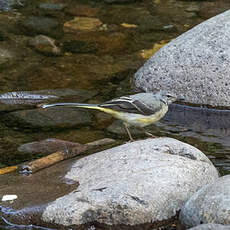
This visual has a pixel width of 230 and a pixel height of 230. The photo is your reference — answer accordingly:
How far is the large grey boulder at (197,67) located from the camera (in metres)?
9.23

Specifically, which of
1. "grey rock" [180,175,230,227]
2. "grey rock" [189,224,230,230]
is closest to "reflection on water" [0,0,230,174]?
"grey rock" [180,175,230,227]

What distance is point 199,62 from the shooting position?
9461mm

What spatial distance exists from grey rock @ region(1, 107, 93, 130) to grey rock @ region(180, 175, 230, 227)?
311cm

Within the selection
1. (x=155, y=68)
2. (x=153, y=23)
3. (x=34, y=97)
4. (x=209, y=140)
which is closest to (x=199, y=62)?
(x=155, y=68)

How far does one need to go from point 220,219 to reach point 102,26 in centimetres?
777

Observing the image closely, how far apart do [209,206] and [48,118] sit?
3737mm

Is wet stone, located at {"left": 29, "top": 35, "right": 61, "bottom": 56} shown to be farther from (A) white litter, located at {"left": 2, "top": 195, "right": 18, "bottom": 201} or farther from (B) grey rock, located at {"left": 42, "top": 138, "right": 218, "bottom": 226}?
(A) white litter, located at {"left": 2, "top": 195, "right": 18, "bottom": 201}

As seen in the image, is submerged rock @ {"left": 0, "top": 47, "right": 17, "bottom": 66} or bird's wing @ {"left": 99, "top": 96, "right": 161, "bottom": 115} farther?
submerged rock @ {"left": 0, "top": 47, "right": 17, "bottom": 66}

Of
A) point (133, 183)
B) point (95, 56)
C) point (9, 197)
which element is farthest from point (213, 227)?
point (95, 56)

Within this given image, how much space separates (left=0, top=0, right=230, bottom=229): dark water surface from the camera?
8.30 meters

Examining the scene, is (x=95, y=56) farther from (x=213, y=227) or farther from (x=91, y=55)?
(x=213, y=227)

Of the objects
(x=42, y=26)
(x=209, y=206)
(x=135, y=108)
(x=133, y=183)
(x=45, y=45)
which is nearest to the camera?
(x=209, y=206)

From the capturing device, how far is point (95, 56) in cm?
1120

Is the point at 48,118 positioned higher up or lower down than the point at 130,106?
lower down
